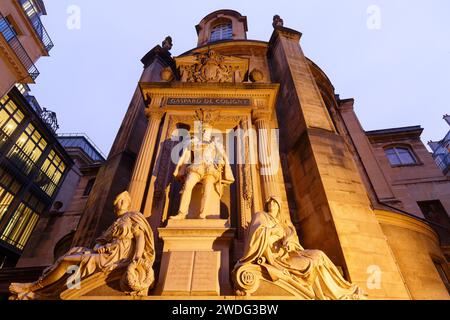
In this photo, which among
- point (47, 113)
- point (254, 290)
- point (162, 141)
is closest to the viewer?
point (254, 290)

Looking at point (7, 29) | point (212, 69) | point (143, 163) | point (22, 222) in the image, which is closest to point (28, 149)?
point (22, 222)

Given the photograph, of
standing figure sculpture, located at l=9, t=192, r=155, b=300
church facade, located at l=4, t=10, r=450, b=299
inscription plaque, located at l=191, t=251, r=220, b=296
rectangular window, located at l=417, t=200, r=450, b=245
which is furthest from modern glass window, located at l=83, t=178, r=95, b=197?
rectangular window, located at l=417, t=200, r=450, b=245

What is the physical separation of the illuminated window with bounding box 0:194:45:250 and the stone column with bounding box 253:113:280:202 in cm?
2558

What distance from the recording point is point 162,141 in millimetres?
8852

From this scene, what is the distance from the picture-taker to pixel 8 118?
21.7 m

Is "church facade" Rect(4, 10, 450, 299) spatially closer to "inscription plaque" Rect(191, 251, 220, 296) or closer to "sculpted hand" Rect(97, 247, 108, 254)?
"inscription plaque" Rect(191, 251, 220, 296)

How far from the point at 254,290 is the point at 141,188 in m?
4.77

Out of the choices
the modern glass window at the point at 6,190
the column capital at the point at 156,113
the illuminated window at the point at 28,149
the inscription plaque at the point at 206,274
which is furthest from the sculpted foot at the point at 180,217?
the illuminated window at the point at 28,149

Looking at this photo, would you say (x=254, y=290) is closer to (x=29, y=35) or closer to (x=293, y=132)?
(x=293, y=132)

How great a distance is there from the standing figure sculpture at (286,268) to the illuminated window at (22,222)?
87.5 ft

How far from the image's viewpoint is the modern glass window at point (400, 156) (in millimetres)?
20406

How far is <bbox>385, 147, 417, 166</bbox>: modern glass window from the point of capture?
20406 millimetres
